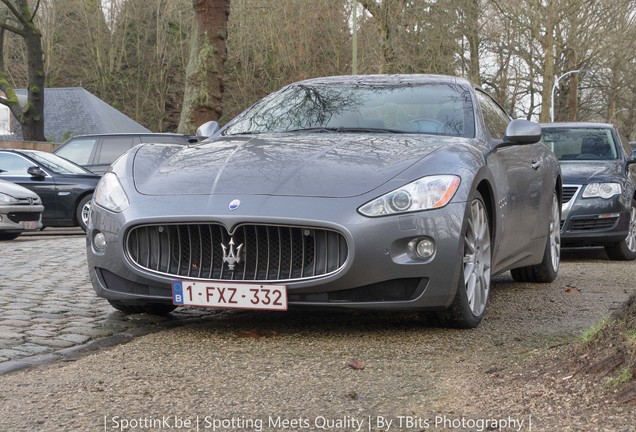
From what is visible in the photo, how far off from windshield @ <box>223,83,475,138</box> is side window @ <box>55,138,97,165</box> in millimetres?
15447

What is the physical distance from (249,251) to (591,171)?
7.19 metres

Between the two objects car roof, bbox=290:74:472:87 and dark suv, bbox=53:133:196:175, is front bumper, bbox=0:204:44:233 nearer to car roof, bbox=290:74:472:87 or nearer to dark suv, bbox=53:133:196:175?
dark suv, bbox=53:133:196:175

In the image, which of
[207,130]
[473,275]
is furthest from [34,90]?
[473,275]

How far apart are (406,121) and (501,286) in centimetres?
221

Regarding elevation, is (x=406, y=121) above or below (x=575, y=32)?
below

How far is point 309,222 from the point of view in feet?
16.6

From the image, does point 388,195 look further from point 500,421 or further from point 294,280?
point 500,421

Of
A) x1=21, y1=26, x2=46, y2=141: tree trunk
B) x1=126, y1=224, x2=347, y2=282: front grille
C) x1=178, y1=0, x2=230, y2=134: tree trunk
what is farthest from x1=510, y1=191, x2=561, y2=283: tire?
x1=21, y1=26, x2=46, y2=141: tree trunk

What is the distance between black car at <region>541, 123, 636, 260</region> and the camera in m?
11.2

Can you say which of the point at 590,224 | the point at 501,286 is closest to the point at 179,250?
the point at 501,286

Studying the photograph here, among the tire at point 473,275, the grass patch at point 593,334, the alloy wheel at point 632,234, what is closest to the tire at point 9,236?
the alloy wheel at point 632,234

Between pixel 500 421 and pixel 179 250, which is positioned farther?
pixel 179 250

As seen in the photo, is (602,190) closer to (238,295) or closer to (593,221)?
(593,221)

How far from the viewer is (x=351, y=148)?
575cm
